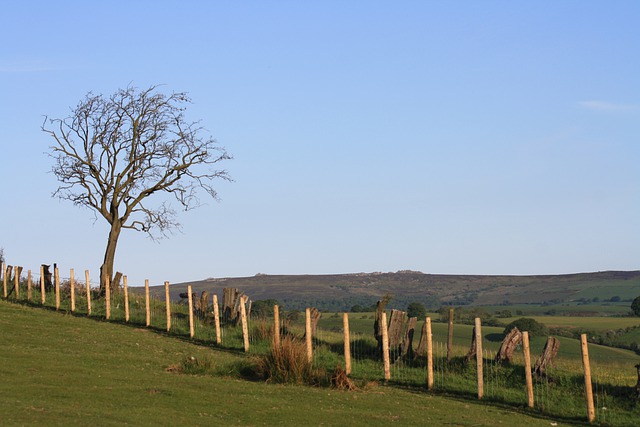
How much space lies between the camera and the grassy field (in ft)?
60.9


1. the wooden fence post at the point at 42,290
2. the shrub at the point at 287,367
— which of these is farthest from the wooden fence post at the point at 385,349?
the wooden fence post at the point at 42,290

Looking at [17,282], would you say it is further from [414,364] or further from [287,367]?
[287,367]

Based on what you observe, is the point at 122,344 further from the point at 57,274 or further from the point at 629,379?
the point at 629,379

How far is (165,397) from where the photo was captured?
21.1m

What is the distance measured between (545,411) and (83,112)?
36.6m

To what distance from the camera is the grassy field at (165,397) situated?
1856 centimetres

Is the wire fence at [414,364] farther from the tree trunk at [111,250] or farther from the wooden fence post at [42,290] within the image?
the tree trunk at [111,250]

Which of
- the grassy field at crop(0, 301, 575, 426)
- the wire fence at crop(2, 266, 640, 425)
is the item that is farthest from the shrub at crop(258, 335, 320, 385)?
the wire fence at crop(2, 266, 640, 425)

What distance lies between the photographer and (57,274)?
4450 cm

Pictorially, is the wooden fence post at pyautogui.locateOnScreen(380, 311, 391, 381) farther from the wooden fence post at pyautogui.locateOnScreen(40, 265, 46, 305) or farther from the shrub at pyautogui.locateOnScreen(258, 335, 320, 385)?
the wooden fence post at pyautogui.locateOnScreen(40, 265, 46, 305)

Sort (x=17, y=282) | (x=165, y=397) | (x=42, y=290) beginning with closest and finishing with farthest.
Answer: (x=165, y=397) < (x=42, y=290) < (x=17, y=282)

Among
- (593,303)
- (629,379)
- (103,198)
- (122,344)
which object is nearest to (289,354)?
(122,344)

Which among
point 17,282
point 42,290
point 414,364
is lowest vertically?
point 414,364

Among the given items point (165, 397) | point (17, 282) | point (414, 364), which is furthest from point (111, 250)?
point (165, 397)
